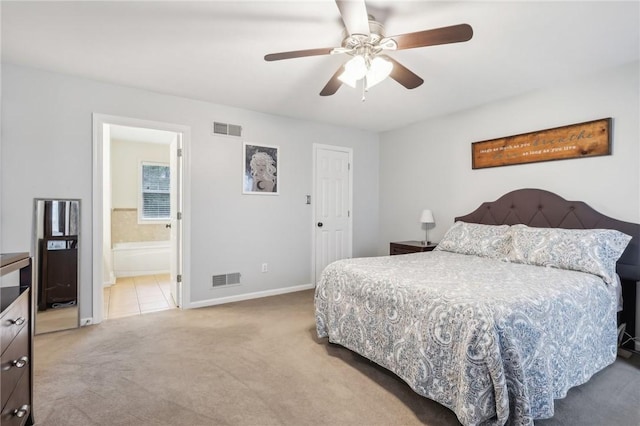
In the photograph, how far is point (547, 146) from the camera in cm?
316

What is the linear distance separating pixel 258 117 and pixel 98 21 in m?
2.06

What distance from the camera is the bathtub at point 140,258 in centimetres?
538

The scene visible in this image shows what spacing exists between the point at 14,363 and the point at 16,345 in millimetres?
74

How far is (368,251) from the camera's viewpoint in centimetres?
514

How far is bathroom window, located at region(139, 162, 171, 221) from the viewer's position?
604 cm

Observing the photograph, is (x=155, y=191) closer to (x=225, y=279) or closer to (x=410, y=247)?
(x=225, y=279)

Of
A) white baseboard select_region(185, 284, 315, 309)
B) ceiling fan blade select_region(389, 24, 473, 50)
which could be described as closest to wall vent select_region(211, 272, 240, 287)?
white baseboard select_region(185, 284, 315, 309)

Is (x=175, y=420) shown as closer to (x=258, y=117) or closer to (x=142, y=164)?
(x=258, y=117)

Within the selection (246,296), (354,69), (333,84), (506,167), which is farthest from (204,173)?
(506,167)

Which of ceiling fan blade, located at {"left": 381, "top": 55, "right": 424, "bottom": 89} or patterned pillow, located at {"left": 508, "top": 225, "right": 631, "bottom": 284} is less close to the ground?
ceiling fan blade, located at {"left": 381, "top": 55, "right": 424, "bottom": 89}

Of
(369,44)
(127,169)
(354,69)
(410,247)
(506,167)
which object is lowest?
(410,247)

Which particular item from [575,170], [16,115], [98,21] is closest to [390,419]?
[575,170]

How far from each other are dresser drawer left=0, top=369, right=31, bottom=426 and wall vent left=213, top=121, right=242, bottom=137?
9.36 ft

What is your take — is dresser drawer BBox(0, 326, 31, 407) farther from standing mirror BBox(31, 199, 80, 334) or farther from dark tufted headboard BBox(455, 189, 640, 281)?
dark tufted headboard BBox(455, 189, 640, 281)
